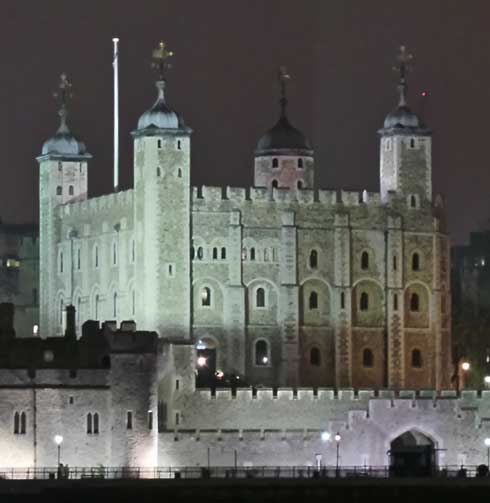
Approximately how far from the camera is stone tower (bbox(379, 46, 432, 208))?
161 meters

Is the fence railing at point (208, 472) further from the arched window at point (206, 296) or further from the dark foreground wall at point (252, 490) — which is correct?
the arched window at point (206, 296)

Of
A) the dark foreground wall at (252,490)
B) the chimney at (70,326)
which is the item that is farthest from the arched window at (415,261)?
the dark foreground wall at (252,490)

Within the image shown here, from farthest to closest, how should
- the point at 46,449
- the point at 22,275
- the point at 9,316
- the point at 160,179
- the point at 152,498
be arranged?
the point at 22,275 < the point at 160,179 < the point at 9,316 < the point at 46,449 < the point at 152,498

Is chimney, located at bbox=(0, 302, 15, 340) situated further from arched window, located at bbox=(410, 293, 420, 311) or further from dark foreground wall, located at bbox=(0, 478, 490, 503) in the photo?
arched window, located at bbox=(410, 293, 420, 311)

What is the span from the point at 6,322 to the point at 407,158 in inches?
1179

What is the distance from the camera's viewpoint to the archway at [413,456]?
128125 millimetres

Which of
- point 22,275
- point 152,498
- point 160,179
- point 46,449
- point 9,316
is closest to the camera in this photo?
point 152,498

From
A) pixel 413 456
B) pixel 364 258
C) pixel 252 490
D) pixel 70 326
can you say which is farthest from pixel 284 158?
pixel 252 490

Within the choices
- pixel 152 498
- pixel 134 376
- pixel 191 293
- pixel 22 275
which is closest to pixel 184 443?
pixel 134 376

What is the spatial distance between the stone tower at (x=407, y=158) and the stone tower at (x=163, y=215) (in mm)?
10555

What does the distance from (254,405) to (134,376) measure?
Answer: 894 cm

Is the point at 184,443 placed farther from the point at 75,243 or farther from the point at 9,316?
the point at 75,243

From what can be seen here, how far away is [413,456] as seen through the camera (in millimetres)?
131125

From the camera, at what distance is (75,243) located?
537 ft
